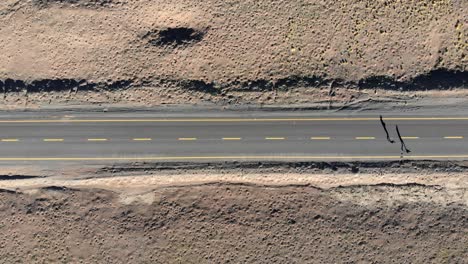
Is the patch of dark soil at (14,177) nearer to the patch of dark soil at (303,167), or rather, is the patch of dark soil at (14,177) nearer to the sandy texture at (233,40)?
the patch of dark soil at (303,167)

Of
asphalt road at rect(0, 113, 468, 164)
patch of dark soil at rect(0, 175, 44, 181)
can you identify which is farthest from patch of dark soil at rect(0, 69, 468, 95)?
patch of dark soil at rect(0, 175, 44, 181)

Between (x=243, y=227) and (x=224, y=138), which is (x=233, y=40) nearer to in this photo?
(x=224, y=138)

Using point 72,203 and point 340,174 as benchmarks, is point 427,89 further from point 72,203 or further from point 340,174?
point 72,203

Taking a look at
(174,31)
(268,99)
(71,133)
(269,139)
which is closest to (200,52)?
(174,31)

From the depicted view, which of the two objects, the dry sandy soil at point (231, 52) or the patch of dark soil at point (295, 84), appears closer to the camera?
the patch of dark soil at point (295, 84)

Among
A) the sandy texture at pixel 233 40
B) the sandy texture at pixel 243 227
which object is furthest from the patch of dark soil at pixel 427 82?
the sandy texture at pixel 243 227
